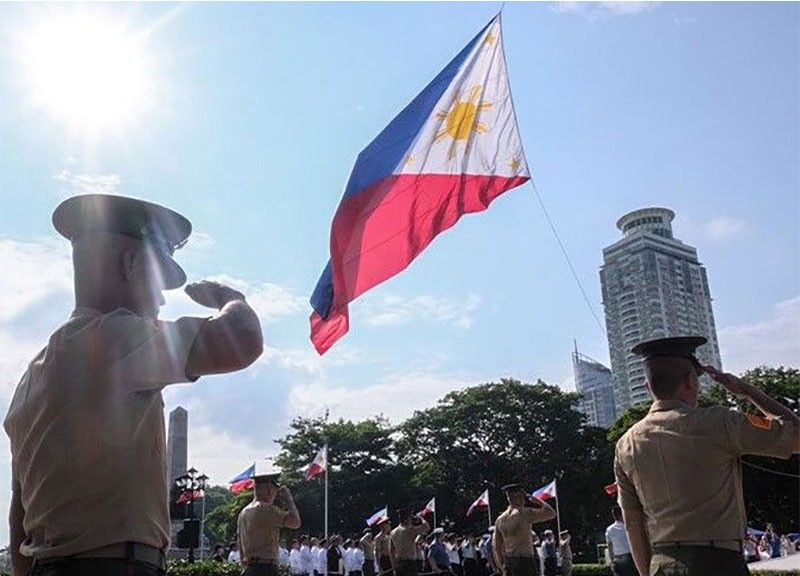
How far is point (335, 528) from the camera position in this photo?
43.9 meters

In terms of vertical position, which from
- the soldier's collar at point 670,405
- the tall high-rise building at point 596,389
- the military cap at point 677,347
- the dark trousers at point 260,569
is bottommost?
the dark trousers at point 260,569

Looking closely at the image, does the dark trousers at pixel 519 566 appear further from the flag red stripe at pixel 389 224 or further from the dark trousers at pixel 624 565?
the flag red stripe at pixel 389 224

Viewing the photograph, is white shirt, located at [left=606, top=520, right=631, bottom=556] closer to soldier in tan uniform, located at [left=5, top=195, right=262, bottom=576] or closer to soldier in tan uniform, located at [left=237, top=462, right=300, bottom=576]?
soldier in tan uniform, located at [left=237, top=462, right=300, bottom=576]

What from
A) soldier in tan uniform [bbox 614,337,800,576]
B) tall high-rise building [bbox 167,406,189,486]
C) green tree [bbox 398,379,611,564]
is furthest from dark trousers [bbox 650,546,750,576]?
green tree [bbox 398,379,611,564]

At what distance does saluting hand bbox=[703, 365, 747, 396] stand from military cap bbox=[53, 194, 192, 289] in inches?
107

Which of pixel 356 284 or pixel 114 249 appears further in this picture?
pixel 356 284

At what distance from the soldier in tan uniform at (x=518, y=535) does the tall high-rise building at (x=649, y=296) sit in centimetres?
4565

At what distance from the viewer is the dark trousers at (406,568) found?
1675cm

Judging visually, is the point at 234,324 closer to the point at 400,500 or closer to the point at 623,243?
the point at 400,500

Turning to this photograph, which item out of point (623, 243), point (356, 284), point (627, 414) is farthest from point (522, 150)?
point (623, 243)

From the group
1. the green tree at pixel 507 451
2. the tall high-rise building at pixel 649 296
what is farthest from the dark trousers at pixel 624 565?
the tall high-rise building at pixel 649 296

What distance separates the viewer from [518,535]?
12.1 meters

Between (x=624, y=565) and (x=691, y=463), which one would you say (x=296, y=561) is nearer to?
(x=624, y=565)

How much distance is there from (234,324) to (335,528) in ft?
144
